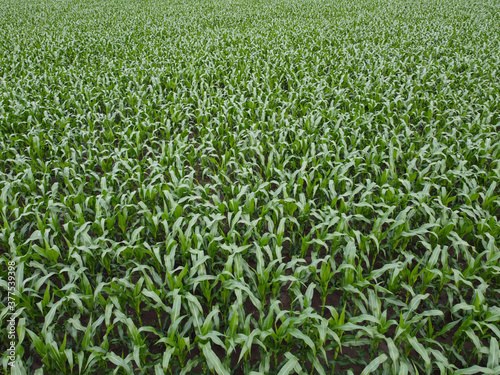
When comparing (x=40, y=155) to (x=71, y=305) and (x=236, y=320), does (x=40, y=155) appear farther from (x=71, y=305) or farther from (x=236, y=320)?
(x=236, y=320)

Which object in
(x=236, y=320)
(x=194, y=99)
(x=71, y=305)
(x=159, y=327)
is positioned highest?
(x=194, y=99)

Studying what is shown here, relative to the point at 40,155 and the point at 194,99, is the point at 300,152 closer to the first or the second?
the point at 194,99

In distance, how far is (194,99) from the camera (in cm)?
643

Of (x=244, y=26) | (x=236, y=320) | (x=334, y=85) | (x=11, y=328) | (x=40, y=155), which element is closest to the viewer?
(x=236, y=320)

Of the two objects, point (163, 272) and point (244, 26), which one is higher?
point (244, 26)

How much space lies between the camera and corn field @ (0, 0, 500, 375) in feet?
7.44

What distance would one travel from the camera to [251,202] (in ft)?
10.9

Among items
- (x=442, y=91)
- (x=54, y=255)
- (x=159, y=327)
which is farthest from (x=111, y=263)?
(x=442, y=91)

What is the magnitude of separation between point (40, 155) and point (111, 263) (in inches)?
108

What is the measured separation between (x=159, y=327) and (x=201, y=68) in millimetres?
7048

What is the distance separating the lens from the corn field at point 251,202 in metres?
2.27

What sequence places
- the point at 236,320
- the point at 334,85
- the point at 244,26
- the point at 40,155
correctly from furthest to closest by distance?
1. the point at 244,26
2. the point at 334,85
3. the point at 40,155
4. the point at 236,320

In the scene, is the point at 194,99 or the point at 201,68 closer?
the point at 194,99

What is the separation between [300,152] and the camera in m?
4.76
